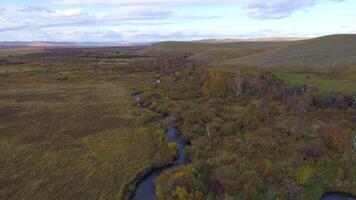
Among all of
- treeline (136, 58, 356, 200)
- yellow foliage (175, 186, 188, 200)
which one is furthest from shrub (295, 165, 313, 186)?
yellow foliage (175, 186, 188, 200)

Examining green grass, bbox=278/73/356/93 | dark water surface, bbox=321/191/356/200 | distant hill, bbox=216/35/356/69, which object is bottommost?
dark water surface, bbox=321/191/356/200

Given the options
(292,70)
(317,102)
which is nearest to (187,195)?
(317,102)

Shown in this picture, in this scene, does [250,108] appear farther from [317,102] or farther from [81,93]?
[81,93]

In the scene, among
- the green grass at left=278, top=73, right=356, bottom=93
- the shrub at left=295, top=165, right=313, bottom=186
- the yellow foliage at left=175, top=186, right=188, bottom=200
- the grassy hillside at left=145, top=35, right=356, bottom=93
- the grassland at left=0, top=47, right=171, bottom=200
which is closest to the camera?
the yellow foliage at left=175, top=186, right=188, bottom=200

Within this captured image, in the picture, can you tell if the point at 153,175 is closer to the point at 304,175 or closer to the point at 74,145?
the point at 74,145

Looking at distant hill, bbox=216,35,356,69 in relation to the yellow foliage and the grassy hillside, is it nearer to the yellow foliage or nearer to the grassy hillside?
the grassy hillside

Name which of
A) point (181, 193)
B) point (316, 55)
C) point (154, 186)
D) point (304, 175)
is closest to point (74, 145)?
point (154, 186)
